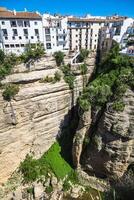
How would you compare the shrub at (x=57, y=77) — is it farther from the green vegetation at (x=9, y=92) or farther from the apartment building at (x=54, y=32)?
the apartment building at (x=54, y=32)

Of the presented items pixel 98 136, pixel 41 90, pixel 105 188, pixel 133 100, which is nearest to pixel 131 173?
pixel 105 188

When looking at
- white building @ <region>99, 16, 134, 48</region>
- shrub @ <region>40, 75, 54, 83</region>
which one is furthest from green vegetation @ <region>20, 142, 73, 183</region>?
white building @ <region>99, 16, 134, 48</region>

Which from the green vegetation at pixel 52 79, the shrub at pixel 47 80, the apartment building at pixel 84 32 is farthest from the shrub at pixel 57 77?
the apartment building at pixel 84 32

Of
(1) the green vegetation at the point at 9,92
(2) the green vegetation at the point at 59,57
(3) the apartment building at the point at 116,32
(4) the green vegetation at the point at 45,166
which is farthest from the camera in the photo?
(3) the apartment building at the point at 116,32

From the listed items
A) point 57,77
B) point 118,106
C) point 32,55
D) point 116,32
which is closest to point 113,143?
point 118,106

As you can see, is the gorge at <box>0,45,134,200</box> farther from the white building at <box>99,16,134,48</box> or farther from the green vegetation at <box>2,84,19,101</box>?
the white building at <box>99,16,134,48</box>

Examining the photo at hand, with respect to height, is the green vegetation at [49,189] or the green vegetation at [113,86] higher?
the green vegetation at [113,86]

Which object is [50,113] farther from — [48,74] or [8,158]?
[8,158]
